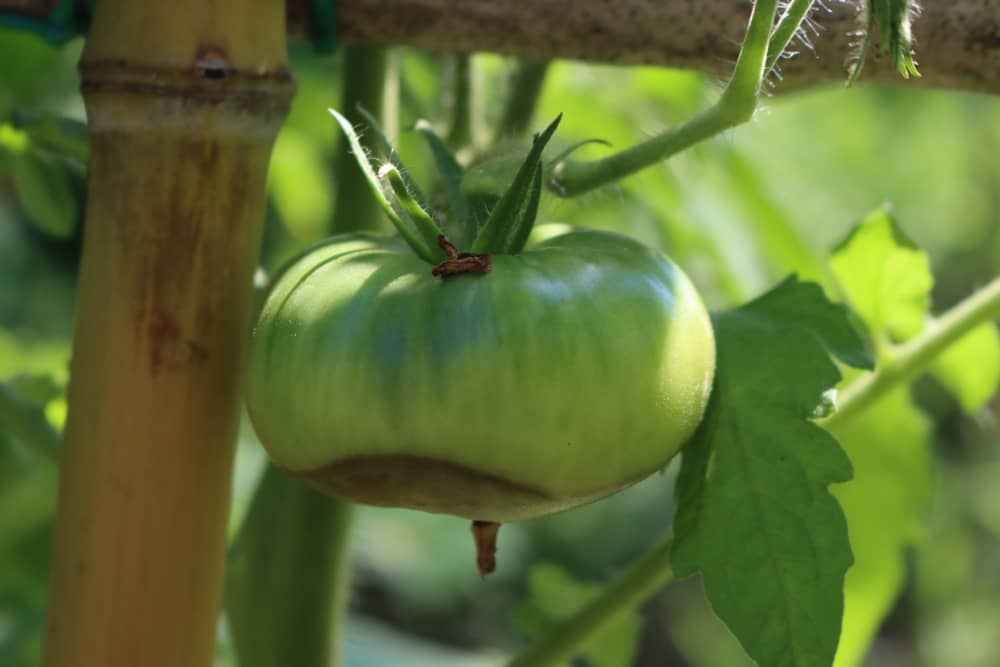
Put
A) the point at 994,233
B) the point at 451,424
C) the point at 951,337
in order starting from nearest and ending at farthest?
1. the point at 451,424
2. the point at 951,337
3. the point at 994,233

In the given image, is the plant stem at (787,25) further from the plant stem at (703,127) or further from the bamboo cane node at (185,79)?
the bamboo cane node at (185,79)

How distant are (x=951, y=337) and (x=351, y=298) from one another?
0.37 metres

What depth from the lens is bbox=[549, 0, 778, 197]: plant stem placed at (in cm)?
42

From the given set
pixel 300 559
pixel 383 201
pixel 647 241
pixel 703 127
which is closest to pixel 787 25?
pixel 703 127

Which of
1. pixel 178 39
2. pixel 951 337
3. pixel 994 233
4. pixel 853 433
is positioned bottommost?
pixel 994 233

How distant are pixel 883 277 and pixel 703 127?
25 cm

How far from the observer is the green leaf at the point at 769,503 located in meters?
0.47

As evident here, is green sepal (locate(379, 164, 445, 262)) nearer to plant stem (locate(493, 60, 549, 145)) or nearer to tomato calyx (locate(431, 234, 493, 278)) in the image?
tomato calyx (locate(431, 234, 493, 278))

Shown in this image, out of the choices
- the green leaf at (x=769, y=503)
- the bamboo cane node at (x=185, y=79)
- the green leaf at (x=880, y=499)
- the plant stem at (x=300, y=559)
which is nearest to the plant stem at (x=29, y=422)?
the plant stem at (x=300, y=559)

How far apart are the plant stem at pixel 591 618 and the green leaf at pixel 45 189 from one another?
0.35 m

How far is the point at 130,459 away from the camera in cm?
47

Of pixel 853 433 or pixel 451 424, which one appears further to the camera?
pixel 853 433

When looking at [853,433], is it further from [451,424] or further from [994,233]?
[994,233]

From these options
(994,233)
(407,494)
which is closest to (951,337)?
(407,494)
